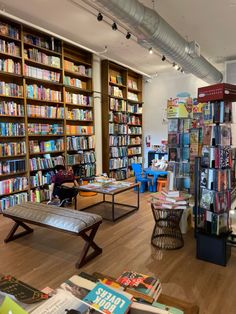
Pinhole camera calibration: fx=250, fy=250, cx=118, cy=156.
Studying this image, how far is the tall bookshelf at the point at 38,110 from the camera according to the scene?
4324 mm

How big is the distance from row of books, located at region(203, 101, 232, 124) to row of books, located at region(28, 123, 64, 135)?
10.7ft

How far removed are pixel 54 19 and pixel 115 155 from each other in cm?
363

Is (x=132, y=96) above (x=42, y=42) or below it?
below

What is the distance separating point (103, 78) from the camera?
6422 mm

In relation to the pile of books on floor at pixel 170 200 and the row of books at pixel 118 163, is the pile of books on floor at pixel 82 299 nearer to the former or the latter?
the pile of books on floor at pixel 170 200

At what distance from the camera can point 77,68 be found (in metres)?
5.74

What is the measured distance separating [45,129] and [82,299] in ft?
14.2

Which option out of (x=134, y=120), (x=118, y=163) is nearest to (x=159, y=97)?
(x=134, y=120)

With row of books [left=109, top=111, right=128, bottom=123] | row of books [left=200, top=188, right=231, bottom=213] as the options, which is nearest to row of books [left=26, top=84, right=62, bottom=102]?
row of books [left=109, top=111, right=128, bottom=123]

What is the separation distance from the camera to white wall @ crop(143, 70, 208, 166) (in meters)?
7.38

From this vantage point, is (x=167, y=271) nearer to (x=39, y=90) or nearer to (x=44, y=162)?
(x=44, y=162)

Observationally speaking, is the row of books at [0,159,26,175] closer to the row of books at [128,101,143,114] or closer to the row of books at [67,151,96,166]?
the row of books at [67,151,96,166]

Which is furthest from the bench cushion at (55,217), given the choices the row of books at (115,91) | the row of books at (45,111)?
the row of books at (115,91)

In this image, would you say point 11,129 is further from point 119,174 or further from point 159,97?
point 159,97
